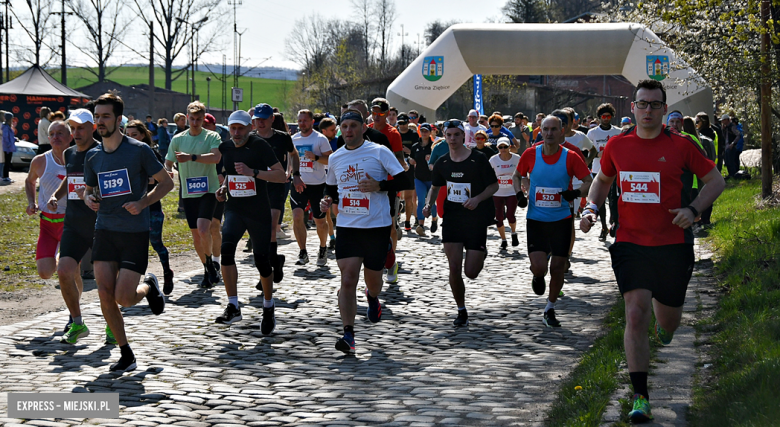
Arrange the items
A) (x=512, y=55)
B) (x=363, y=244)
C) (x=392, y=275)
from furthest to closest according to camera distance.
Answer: (x=512, y=55)
(x=392, y=275)
(x=363, y=244)

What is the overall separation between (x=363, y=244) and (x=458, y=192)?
5.24 feet

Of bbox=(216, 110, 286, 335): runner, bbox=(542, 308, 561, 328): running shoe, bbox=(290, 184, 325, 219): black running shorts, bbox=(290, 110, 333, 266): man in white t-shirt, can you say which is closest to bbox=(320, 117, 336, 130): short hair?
bbox=(290, 110, 333, 266): man in white t-shirt

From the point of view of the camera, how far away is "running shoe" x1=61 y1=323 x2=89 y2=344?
7.43 metres

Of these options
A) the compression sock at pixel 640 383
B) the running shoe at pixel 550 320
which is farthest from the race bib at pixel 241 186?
the compression sock at pixel 640 383

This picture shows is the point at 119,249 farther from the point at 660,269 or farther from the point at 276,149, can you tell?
the point at 276,149

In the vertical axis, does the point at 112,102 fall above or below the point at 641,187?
above

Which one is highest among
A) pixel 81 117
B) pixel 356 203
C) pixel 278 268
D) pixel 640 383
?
pixel 81 117

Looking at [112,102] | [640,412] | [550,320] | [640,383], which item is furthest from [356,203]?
[640,412]

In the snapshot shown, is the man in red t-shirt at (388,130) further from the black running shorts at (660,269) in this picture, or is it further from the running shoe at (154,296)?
the black running shorts at (660,269)

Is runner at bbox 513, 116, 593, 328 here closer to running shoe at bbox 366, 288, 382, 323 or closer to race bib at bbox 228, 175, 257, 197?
running shoe at bbox 366, 288, 382, 323

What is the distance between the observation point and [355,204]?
7.32 m

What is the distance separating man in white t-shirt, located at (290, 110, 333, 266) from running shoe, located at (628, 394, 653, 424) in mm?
7392

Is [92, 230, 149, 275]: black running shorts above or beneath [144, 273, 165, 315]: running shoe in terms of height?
above

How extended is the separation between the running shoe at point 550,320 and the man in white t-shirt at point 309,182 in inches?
176
